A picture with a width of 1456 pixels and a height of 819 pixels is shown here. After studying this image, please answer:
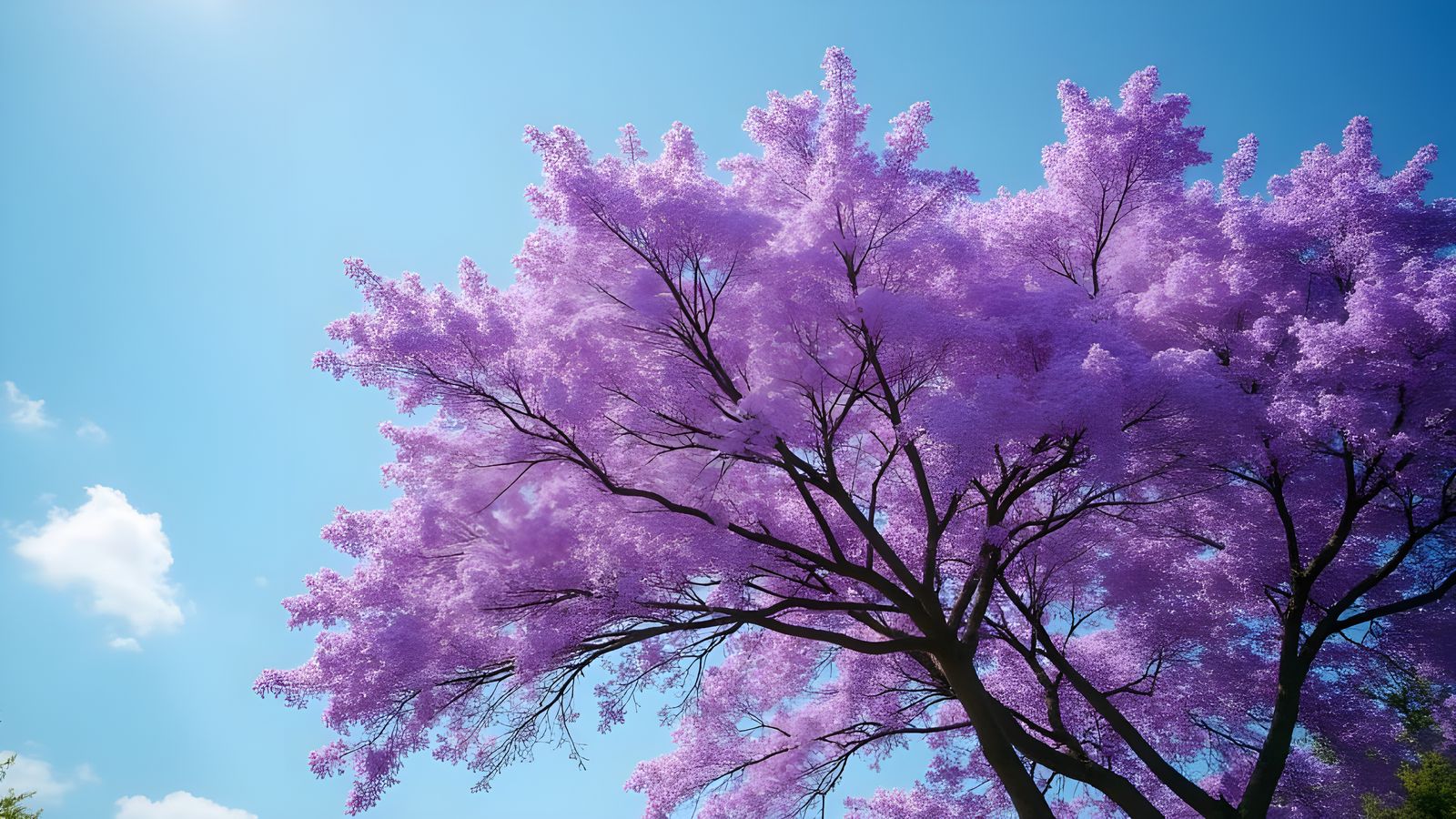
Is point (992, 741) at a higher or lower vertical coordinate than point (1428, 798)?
lower

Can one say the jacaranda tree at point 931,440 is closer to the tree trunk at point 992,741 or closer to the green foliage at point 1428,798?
the tree trunk at point 992,741

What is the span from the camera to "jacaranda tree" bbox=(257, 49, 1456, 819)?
8.73 metres

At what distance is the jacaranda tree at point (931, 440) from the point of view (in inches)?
344

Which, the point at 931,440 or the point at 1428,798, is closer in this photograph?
the point at 931,440

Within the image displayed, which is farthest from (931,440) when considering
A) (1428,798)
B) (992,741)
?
(1428,798)

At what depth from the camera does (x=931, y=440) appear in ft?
29.6

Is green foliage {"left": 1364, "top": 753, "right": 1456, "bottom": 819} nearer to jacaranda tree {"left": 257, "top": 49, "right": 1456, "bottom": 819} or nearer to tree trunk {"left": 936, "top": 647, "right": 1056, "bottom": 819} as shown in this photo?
jacaranda tree {"left": 257, "top": 49, "right": 1456, "bottom": 819}

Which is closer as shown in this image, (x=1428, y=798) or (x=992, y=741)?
(x=992, y=741)

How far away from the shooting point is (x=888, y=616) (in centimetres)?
1151

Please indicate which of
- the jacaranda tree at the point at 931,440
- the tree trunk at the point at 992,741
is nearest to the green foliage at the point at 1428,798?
the jacaranda tree at the point at 931,440

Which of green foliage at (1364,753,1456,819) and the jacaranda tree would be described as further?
green foliage at (1364,753,1456,819)

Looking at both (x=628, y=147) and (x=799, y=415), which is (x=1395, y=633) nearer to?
(x=799, y=415)

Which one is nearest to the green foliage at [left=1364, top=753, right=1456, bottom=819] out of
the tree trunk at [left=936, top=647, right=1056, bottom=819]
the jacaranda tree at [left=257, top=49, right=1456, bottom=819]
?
the jacaranda tree at [left=257, top=49, right=1456, bottom=819]

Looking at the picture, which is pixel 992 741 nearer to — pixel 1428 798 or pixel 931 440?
pixel 931 440
